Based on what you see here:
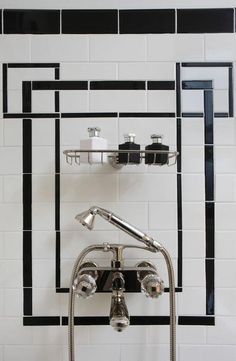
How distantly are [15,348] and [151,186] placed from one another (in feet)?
2.34

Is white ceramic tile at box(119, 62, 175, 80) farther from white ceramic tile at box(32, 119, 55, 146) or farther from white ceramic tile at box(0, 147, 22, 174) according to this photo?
white ceramic tile at box(0, 147, 22, 174)

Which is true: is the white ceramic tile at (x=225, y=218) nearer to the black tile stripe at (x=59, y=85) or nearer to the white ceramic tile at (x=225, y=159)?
the white ceramic tile at (x=225, y=159)

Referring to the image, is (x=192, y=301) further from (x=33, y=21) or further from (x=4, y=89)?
(x=33, y=21)

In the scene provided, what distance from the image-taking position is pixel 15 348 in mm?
1000

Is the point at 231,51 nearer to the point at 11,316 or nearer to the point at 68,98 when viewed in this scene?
the point at 68,98

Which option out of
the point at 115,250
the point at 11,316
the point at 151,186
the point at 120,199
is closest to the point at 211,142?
the point at 151,186

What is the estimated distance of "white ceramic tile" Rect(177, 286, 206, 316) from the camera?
3.26 ft

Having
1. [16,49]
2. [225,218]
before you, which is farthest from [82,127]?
[225,218]

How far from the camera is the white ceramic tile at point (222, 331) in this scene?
100cm

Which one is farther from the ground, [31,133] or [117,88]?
[117,88]

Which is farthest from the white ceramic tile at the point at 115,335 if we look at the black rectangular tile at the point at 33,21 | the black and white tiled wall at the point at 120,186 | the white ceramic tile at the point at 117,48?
the black rectangular tile at the point at 33,21

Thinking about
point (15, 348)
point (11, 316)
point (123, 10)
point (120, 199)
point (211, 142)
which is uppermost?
point (123, 10)

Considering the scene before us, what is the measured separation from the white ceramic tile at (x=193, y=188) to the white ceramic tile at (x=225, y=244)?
0.46 feet

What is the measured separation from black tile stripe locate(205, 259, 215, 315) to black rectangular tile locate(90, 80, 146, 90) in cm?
63
